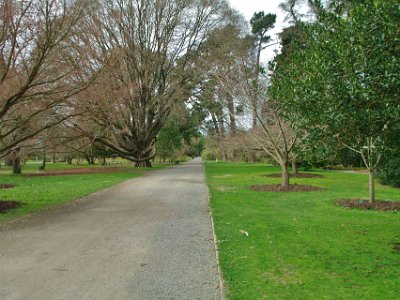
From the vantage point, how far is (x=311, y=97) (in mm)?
5660

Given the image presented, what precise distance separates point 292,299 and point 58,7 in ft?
31.7

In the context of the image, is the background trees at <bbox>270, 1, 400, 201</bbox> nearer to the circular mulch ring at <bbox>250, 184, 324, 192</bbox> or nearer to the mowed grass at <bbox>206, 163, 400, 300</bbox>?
the mowed grass at <bbox>206, 163, 400, 300</bbox>

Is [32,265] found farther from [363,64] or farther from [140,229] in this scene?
[363,64]

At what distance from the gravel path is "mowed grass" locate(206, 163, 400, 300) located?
1.49 ft

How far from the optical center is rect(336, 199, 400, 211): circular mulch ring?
430 inches

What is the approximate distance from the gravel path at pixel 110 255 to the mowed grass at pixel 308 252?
17.8 inches

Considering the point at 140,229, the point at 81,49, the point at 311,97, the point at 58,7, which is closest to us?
the point at 311,97

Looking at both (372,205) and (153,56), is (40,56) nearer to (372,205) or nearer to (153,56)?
(372,205)

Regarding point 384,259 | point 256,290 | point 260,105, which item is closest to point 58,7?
point 256,290

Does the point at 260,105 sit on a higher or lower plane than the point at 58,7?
lower

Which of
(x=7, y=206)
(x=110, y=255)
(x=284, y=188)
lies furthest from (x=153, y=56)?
(x=110, y=255)

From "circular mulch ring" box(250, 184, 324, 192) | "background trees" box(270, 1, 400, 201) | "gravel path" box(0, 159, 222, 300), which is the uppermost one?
"background trees" box(270, 1, 400, 201)

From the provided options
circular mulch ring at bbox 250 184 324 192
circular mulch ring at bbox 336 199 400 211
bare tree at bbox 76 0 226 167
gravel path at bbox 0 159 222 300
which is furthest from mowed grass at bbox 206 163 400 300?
bare tree at bbox 76 0 226 167

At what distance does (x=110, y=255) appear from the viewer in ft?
20.6
